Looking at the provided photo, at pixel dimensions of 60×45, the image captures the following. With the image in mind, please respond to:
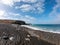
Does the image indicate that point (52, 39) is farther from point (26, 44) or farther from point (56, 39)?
point (26, 44)

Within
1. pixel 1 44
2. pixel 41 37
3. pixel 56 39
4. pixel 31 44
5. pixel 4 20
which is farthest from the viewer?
pixel 4 20

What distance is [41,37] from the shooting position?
50.2ft

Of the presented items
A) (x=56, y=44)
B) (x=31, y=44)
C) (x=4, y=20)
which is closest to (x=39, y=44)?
(x=31, y=44)

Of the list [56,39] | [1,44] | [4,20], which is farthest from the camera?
[4,20]

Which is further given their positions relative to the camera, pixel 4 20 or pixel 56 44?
pixel 4 20

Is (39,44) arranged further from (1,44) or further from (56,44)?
(1,44)

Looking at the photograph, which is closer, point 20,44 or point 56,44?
point 20,44

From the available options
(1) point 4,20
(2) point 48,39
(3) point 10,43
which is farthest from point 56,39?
(1) point 4,20

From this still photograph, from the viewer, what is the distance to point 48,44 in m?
12.1

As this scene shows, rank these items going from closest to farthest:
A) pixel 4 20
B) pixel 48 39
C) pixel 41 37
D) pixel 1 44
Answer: pixel 1 44 → pixel 48 39 → pixel 41 37 → pixel 4 20

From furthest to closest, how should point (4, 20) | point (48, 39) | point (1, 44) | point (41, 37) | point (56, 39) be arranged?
1. point (4, 20)
2. point (41, 37)
3. point (48, 39)
4. point (56, 39)
5. point (1, 44)

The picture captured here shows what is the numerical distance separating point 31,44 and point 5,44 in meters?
2.31

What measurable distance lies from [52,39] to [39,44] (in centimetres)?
204

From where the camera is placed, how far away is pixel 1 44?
10.7 m
